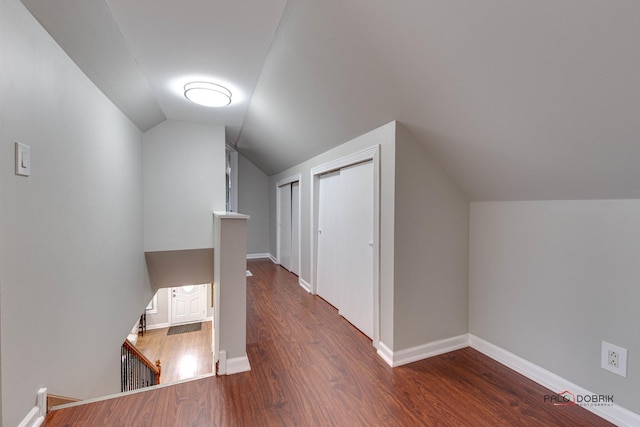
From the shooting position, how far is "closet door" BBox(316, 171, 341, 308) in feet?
10.5

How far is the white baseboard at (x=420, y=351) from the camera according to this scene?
209cm

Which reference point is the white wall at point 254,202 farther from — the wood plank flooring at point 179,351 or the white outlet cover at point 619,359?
the white outlet cover at point 619,359

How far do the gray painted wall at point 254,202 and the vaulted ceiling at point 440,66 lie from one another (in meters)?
3.64

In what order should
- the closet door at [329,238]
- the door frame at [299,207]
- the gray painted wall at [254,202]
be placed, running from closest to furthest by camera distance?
the closet door at [329,238], the door frame at [299,207], the gray painted wall at [254,202]

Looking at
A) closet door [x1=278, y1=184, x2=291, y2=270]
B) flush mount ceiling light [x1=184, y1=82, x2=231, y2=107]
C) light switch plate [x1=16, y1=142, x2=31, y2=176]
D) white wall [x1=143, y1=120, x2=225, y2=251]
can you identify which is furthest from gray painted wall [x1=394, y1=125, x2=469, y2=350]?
closet door [x1=278, y1=184, x2=291, y2=270]

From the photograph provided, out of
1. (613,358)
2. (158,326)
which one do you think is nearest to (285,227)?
(158,326)

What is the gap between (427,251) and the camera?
222cm

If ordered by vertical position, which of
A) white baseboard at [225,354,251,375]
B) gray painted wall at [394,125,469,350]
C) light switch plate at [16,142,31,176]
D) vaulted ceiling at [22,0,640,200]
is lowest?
white baseboard at [225,354,251,375]

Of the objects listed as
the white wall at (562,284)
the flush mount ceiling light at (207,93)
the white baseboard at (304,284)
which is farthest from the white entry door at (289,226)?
the white wall at (562,284)

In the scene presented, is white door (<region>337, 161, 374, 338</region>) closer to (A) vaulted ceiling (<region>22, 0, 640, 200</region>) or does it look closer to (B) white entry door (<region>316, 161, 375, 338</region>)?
(B) white entry door (<region>316, 161, 375, 338</region>)

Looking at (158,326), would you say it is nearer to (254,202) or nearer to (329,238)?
(254,202)

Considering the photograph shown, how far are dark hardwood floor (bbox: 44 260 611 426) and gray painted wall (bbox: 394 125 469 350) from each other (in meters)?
0.27

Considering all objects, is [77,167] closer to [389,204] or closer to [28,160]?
[28,160]

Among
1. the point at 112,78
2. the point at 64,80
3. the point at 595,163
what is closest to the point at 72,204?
the point at 64,80
